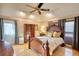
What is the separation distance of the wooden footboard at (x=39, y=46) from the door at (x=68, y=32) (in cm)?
39

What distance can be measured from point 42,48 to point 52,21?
1.80 ft

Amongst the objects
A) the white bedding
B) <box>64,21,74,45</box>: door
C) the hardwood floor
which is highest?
<box>64,21,74,45</box>: door

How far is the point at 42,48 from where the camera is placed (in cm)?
190

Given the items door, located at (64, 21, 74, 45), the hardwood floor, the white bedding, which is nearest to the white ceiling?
door, located at (64, 21, 74, 45)

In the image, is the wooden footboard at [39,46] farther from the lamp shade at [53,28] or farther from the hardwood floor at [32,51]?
the lamp shade at [53,28]

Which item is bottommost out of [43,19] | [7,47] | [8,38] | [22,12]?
[7,47]

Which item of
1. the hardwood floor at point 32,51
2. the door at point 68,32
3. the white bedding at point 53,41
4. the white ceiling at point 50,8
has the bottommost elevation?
the hardwood floor at point 32,51

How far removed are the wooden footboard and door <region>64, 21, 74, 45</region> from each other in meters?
0.39

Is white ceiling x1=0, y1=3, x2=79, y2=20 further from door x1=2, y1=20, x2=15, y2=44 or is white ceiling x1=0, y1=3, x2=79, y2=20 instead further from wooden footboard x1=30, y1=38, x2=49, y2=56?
wooden footboard x1=30, y1=38, x2=49, y2=56

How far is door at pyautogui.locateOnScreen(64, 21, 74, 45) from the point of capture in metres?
1.86

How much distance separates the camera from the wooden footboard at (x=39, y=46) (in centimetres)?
185

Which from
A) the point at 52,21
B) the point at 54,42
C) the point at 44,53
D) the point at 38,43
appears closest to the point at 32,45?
the point at 38,43

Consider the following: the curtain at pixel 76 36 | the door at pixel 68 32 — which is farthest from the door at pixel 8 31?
the curtain at pixel 76 36

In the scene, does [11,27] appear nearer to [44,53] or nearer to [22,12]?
[22,12]
